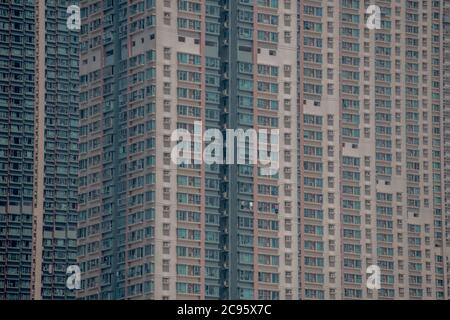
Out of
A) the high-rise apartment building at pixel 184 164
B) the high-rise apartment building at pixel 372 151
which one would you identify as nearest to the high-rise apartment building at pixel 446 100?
the high-rise apartment building at pixel 372 151

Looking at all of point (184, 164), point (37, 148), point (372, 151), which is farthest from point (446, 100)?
point (37, 148)

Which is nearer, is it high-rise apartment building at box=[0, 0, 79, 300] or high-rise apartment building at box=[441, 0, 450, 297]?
high-rise apartment building at box=[441, 0, 450, 297]

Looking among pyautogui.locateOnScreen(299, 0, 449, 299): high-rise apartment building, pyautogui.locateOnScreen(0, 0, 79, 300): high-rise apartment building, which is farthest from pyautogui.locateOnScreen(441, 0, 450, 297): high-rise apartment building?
pyautogui.locateOnScreen(0, 0, 79, 300): high-rise apartment building

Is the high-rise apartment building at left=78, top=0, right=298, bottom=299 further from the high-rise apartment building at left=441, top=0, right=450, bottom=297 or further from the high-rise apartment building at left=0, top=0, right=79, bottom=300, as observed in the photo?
the high-rise apartment building at left=441, top=0, right=450, bottom=297
